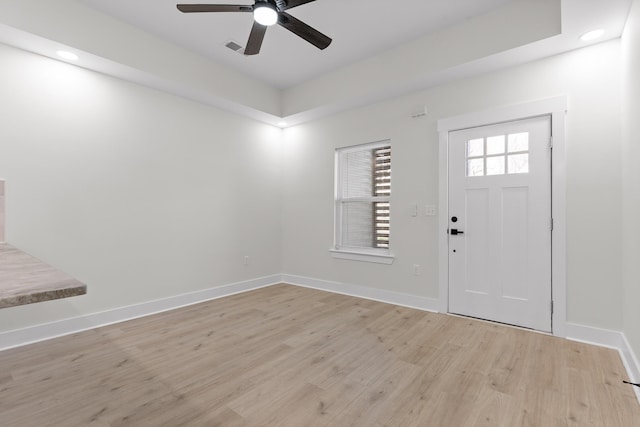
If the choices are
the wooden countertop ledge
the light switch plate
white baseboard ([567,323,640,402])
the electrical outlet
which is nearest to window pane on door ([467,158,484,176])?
the light switch plate

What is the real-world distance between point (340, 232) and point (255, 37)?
2.80m

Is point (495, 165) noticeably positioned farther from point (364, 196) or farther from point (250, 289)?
point (250, 289)

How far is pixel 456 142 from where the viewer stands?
341cm

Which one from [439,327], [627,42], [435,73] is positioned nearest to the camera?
[627,42]

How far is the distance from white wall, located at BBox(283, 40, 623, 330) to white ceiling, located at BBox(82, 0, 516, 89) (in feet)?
2.38

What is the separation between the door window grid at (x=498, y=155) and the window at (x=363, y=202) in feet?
3.51

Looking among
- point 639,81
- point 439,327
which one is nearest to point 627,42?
point 639,81

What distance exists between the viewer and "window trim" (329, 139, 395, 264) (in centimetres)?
402

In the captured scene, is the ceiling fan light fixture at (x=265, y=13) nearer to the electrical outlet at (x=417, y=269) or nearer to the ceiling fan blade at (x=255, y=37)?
the ceiling fan blade at (x=255, y=37)

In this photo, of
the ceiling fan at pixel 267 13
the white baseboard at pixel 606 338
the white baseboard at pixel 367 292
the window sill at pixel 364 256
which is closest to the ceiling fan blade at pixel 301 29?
the ceiling fan at pixel 267 13

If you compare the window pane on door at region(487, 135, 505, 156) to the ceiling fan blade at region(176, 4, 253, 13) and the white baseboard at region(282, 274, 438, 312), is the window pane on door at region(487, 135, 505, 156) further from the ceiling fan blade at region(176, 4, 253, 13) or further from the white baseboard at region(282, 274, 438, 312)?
the ceiling fan blade at region(176, 4, 253, 13)

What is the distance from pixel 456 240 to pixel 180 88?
3.63 m

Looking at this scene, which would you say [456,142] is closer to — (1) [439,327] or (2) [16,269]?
(1) [439,327]

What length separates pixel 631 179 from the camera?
220cm
